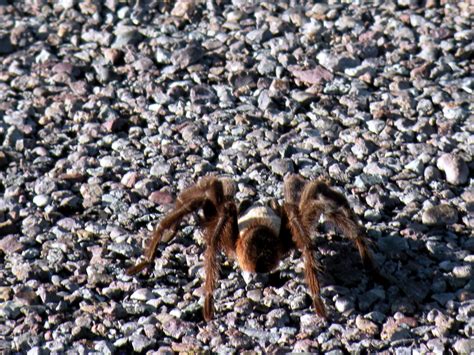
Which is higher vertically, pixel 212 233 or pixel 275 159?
pixel 212 233

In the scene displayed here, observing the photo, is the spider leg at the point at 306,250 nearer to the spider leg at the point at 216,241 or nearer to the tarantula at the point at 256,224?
the tarantula at the point at 256,224

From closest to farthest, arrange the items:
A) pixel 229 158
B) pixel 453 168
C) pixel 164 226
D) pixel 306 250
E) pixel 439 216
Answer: pixel 306 250
pixel 164 226
pixel 439 216
pixel 453 168
pixel 229 158

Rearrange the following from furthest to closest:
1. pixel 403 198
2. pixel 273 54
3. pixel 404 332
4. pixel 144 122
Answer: pixel 273 54, pixel 144 122, pixel 403 198, pixel 404 332

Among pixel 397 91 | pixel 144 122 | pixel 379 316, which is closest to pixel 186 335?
pixel 379 316

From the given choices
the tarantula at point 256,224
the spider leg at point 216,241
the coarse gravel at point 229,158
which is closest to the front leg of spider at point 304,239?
the tarantula at point 256,224

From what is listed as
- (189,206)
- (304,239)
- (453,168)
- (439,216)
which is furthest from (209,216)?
(453,168)

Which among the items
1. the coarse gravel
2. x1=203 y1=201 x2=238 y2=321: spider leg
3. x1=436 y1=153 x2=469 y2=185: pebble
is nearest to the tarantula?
x1=203 y1=201 x2=238 y2=321: spider leg

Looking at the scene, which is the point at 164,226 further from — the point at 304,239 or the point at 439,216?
the point at 439,216

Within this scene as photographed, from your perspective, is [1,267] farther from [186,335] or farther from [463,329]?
[463,329]
